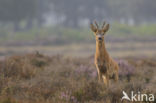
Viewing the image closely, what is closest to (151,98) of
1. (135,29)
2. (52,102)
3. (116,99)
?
(116,99)

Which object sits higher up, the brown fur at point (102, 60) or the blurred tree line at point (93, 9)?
the blurred tree line at point (93, 9)

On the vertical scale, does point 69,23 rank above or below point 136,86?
above

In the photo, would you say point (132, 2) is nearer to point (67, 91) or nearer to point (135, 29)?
point (135, 29)

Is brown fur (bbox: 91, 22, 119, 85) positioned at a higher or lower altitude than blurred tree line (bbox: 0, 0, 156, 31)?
lower

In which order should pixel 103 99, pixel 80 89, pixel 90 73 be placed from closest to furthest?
pixel 103 99 → pixel 80 89 → pixel 90 73

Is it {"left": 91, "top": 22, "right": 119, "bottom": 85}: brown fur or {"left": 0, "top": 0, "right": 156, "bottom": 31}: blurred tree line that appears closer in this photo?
{"left": 91, "top": 22, "right": 119, "bottom": 85}: brown fur

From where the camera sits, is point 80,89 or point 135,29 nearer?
point 80,89

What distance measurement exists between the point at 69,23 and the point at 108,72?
7260 cm

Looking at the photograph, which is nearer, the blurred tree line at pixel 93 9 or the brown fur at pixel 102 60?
the brown fur at pixel 102 60

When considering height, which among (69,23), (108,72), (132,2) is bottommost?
(108,72)

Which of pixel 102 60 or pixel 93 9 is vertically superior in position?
pixel 93 9

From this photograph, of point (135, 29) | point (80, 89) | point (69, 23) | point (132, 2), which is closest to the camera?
point (80, 89)

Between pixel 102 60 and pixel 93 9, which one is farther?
pixel 93 9

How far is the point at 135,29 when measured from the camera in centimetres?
5859
